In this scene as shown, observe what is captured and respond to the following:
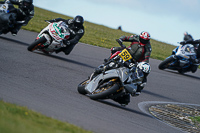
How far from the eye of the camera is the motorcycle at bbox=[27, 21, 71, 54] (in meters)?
12.9

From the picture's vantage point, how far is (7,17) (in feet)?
44.5

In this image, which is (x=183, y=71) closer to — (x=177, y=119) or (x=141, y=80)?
(x=177, y=119)

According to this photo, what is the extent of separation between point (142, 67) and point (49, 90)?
75.9 inches

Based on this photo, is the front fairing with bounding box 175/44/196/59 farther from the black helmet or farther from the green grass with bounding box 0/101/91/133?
the green grass with bounding box 0/101/91/133

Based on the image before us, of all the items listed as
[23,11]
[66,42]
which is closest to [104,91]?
[66,42]

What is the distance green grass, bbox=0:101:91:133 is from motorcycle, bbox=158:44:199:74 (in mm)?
12666

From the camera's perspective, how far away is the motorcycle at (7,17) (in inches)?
532

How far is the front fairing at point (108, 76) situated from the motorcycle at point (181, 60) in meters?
9.58

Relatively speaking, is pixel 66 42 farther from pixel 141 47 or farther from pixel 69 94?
pixel 69 94

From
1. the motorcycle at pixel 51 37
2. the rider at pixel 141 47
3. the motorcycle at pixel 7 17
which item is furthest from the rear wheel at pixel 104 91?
the motorcycle at pixel 7 17

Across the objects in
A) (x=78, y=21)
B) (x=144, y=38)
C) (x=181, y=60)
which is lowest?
(x=181, y=60)

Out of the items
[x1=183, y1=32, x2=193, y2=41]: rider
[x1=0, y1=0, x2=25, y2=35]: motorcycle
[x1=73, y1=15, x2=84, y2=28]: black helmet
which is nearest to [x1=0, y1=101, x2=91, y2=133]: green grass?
[x1=73, y1=15, x2=84, y2=28]: black helmet

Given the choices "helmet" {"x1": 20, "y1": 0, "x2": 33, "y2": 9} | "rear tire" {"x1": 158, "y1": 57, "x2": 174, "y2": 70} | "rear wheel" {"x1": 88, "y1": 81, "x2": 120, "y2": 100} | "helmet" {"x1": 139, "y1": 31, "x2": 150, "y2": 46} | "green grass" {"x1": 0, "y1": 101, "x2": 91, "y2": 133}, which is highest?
"helmet" {"x1": 139, "y1": 31, "x2": 150, "y2": 46}

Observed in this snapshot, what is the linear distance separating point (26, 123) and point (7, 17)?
369 inches
